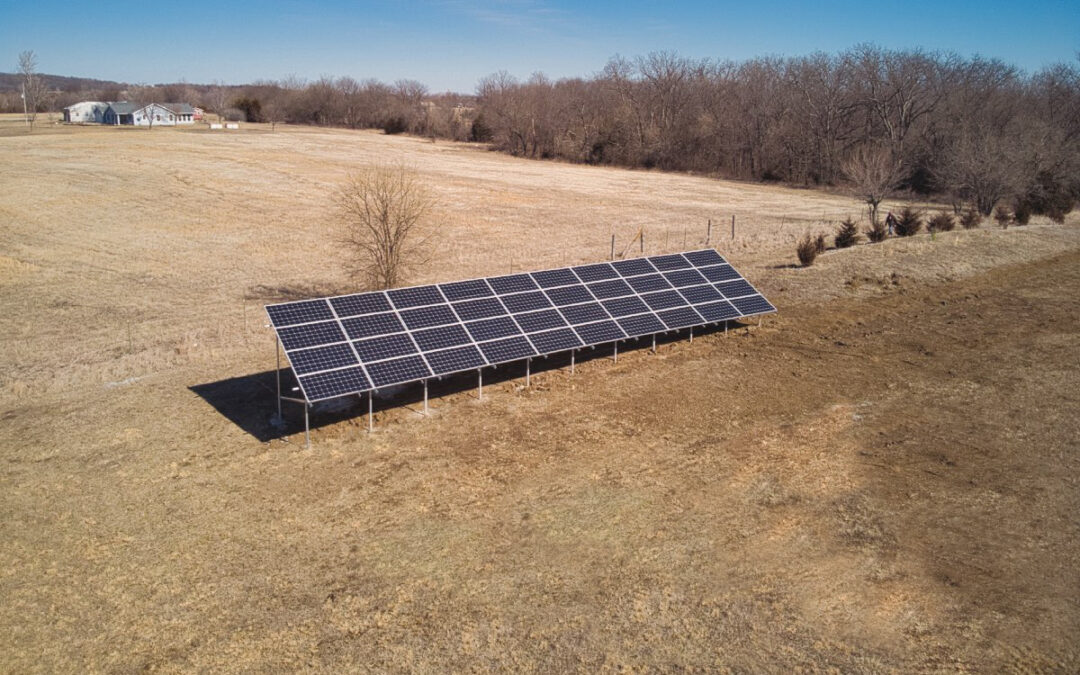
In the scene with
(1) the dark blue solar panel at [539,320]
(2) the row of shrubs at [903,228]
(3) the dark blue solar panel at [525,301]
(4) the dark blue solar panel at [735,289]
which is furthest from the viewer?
(2) the row of shrubs at [903,228]

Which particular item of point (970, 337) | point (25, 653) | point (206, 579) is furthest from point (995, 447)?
point (25, 653)

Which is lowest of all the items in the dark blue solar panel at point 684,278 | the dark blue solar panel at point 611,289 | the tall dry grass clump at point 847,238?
the dark blue solar panel at point 611,289

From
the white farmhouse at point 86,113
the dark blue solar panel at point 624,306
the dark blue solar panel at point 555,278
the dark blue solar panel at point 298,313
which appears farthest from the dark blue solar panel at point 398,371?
the white farmhouse at point 86,113

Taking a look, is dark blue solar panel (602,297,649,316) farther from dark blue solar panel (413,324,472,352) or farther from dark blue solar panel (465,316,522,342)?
dark blue solar panel (413,324,472,352)

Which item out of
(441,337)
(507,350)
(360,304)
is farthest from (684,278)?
(360,304)

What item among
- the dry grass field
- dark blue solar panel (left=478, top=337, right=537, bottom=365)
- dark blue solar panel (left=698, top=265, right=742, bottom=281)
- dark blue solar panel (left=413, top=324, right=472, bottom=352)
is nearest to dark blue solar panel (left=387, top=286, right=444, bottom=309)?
dark blue solar panel (left=413, top=324, right=472, bottom=352)

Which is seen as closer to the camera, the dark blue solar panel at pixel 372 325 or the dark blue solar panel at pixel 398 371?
the dark blue solar panel at pixel 398 371

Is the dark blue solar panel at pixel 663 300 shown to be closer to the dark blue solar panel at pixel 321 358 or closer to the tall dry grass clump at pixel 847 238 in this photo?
the dark blue solar panel at pixel 321 358

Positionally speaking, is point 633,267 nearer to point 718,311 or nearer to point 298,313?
point 718,311
